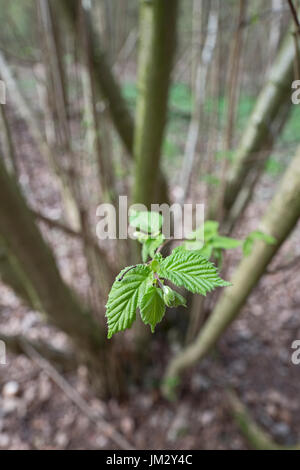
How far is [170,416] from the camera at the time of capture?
4.91 ft

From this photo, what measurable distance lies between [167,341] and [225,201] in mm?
928

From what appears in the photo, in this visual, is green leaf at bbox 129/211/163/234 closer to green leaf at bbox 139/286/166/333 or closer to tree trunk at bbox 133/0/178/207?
green leaf at bbox 139/286/166/333

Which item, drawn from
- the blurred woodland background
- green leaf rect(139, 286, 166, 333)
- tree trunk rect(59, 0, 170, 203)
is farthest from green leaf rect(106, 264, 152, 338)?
tree trunk rect(59, 0, 170, 203)

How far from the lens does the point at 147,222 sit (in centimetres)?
46

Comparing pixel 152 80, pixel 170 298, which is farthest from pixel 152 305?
pixel 152 80

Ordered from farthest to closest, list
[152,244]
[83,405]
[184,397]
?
1. [184,397]
2. [83,405]
3. [152,244]

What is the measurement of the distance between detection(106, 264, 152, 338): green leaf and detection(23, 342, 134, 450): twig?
Result: 1.22 meters

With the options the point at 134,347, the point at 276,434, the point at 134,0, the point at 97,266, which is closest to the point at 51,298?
the point at 97,266

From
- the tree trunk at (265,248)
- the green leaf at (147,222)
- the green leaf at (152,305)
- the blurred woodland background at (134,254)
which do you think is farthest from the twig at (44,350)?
the green leaf at (152,305)

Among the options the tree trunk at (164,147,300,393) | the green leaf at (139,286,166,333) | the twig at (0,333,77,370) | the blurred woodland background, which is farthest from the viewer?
the twig at (0,333,77,370)

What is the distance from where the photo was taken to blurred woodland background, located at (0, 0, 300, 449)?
2.60ft

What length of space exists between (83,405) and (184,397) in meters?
0.52

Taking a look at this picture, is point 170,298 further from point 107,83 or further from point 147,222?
point 107,83

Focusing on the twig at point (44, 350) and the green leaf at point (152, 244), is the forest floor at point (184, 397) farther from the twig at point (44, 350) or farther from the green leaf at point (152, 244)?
the green leaf at point (152, 244)
